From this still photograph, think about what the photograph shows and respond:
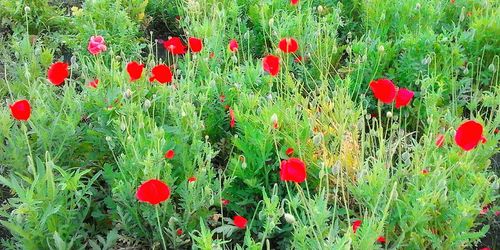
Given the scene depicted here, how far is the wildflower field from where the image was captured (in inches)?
81.7

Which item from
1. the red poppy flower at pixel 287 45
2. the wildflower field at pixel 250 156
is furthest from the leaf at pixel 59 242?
the red poppy flower at pixel 287 45

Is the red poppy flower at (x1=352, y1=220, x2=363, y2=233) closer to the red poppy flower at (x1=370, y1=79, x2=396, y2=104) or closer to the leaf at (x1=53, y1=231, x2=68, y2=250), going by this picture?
the red poppy flower at (x1=370, y1=79, x2=396, y2=104)

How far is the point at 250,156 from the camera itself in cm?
241

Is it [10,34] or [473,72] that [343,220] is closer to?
[473,72]

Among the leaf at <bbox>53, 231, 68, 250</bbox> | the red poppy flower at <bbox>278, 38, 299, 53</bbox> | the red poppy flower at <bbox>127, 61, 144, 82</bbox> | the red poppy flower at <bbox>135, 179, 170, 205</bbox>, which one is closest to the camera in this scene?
the red poppy flower at <bbox>135, 179, 170, 205</bbox>

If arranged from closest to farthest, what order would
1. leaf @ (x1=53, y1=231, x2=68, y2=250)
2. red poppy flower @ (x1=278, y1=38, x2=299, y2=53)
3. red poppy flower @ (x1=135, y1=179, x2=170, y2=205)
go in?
red poppy flower @ (x1=135, y1=179, x2=170, y2=205)
leaf @ (x1=53, y1=231, x2=68, y2=250)
red poppy flower @ (x1=278, y1=38, x2=299, y2=53)

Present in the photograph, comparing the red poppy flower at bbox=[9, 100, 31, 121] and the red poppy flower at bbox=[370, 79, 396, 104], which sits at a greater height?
the red poppy flower at bbox=[370, 79, 396, 104]

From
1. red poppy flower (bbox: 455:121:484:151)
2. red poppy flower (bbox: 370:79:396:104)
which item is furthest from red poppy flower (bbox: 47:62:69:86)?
red poppy flower (bbox: 455:121:484:151)

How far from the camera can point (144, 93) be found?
8.63 feet

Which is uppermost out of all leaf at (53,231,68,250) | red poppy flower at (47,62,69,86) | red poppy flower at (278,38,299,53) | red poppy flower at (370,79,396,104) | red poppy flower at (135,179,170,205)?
red poppy flower at (370,79,396,104)

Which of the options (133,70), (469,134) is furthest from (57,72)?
(469,134)

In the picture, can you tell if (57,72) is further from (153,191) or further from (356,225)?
(356,225)

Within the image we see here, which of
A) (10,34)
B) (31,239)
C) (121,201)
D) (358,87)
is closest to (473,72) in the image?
(358,87)

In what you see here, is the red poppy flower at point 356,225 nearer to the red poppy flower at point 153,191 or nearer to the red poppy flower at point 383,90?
A: the red poppy flower at point 383,90
